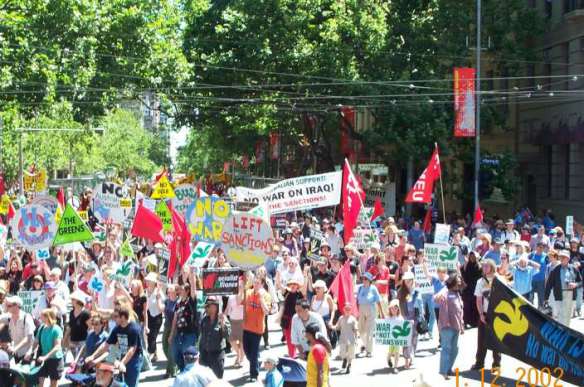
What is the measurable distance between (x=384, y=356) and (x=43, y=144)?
132 feet

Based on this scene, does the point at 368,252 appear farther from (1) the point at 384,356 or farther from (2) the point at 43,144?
(2) the point at 43,144

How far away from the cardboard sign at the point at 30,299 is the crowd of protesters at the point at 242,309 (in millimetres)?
89

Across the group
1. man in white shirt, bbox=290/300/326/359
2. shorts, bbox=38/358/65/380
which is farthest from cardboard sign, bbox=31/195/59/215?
man in white shirt, bbox=290/300/326/359

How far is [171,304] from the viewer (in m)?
14.1

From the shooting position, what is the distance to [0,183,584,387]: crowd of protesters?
1123cm

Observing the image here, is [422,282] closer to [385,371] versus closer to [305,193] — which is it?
[385,371]

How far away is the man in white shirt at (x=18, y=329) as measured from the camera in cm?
1215

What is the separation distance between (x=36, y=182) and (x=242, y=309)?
26339mm

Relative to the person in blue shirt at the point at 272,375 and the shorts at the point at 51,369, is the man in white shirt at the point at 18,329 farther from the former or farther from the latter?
the person in blue shirt at the point at 272,375

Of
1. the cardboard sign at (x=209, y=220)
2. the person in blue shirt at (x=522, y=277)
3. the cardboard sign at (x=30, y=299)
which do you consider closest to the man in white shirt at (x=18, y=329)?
the cardboard sign at (x=30, y=299)

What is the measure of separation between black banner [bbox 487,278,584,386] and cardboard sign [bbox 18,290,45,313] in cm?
704

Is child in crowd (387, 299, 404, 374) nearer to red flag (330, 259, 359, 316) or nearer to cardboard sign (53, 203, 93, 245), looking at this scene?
red flag (330, 259, 359, 316)

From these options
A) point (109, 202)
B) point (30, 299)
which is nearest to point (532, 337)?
point (30, 299)

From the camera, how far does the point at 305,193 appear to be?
1930 centimetres
